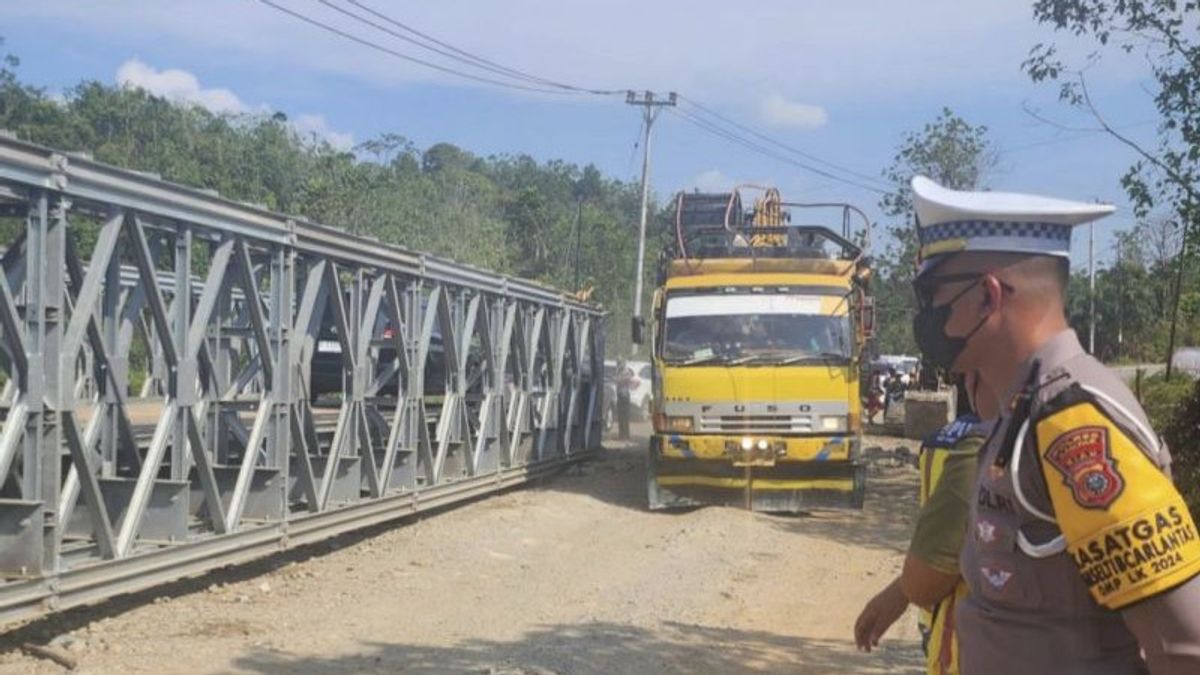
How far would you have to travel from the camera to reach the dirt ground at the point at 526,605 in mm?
7215

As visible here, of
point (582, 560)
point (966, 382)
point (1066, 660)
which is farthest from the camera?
point (582, 560)

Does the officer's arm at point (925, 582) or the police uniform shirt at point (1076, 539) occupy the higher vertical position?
the police uniform shirt at point (1076, 539)

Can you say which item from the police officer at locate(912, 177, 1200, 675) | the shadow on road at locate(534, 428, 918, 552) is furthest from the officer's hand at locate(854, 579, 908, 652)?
the shadow on road at locate(534, 428, 918, 552)

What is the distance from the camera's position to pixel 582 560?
11133 mm

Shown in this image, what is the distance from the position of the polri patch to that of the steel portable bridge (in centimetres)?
595

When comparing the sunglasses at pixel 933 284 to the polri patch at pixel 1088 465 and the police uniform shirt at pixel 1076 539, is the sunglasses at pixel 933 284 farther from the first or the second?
the polri patch at pixel 1088 465

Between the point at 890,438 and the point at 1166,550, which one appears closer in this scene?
the point at 1166,550

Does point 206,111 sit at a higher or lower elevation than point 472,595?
higher

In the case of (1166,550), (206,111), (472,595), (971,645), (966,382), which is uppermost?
(206,111)

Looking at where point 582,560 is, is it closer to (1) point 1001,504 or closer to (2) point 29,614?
(2) point 29,614

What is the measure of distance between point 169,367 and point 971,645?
22.9 ft

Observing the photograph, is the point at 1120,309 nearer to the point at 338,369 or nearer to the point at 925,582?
the point at 338,369

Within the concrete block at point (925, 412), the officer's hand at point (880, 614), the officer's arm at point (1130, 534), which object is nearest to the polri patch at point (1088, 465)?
the officer's arm at point (1130, 534)

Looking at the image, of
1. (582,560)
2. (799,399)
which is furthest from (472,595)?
(799,399)
